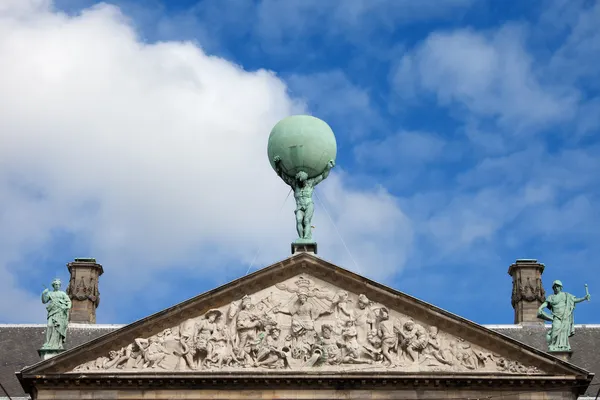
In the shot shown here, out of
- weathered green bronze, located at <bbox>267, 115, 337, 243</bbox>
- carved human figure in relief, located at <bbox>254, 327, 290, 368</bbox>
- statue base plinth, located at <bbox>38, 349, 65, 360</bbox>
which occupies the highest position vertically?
weathered green bronze, located at <bbox>267, 115, 337, 243</bbox>

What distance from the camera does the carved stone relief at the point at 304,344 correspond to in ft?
93.8

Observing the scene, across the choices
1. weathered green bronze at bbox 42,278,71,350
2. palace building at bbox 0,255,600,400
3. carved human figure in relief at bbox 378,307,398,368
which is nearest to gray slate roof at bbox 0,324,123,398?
weathered green bronze at bbox 42,278,71,350

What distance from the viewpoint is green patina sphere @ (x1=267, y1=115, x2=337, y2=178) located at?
3083 centimetres

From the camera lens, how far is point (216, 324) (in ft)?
95.1

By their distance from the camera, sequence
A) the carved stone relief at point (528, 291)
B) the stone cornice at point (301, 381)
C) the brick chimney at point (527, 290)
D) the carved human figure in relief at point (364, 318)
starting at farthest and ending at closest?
1. the carved stone relief at point (528, 291)
2. the brick chimney at point (527, 290)
3. the carved human figure in relief at point (364, 318)
4. the stone cornice at point (301, 381)

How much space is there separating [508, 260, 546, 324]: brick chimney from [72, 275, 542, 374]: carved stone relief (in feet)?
22.8

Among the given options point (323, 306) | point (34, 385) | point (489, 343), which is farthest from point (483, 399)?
point (34, 385)

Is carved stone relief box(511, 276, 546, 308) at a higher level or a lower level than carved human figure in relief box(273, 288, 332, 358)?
higher

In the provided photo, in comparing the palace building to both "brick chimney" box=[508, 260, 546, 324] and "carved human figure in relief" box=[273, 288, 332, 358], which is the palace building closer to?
"carved human figure in relief" box=[273, 288, 332, 358]

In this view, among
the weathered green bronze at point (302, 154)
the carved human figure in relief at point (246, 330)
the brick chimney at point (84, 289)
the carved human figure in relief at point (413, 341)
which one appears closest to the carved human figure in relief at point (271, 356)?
the carved human figure in relief at point (246, 330)

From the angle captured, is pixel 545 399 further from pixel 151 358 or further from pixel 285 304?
pixel 151 358

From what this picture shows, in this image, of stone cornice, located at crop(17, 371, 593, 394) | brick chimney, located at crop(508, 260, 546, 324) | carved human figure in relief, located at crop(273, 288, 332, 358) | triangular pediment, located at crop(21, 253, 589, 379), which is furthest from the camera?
brick chimney, located at crop(508, 260, 546, 324)

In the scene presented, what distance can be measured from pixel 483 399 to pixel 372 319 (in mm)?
2765

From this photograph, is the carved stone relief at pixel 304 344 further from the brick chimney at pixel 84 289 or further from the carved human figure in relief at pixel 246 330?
the brick chimney at pixel 84 289
